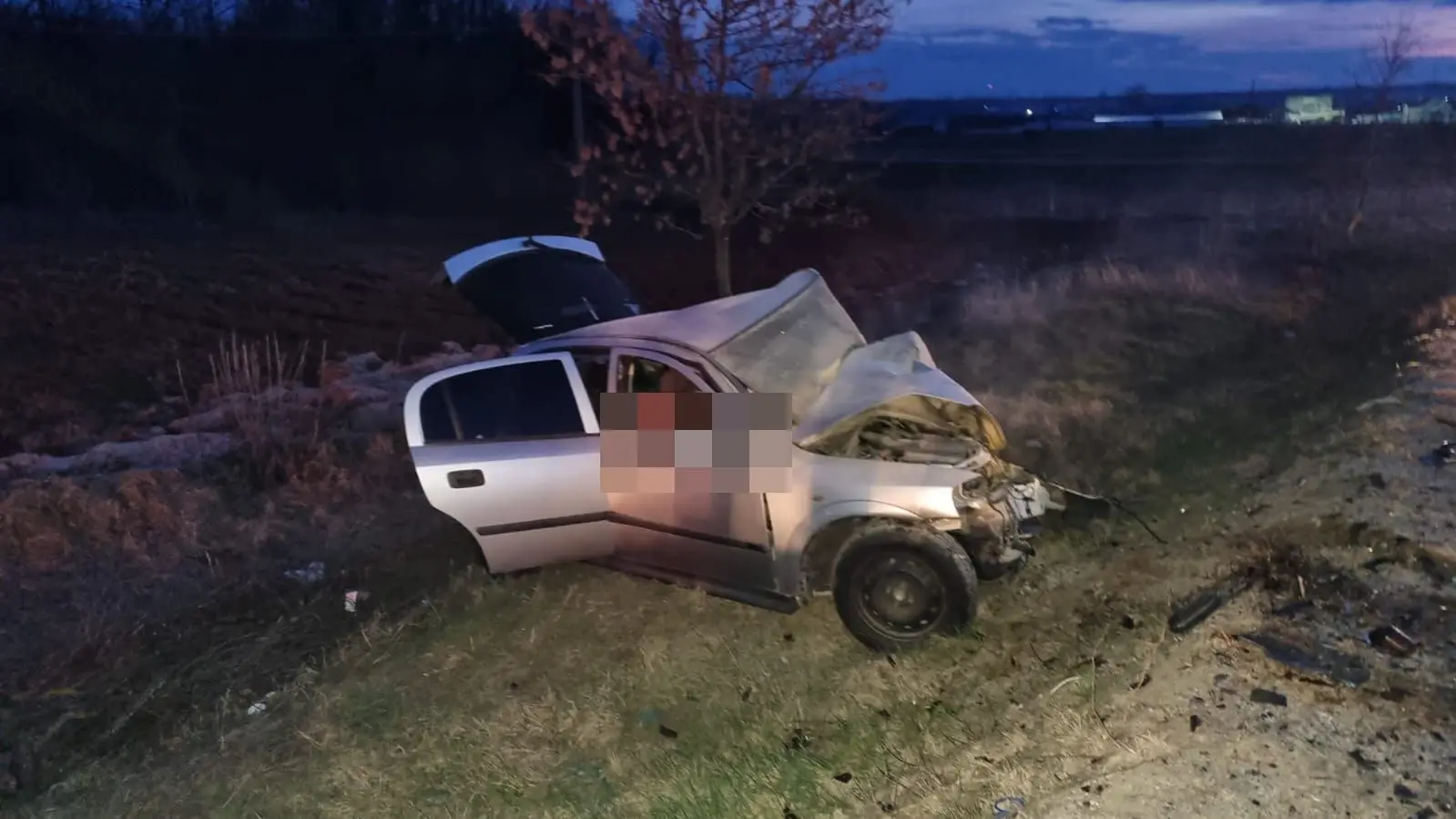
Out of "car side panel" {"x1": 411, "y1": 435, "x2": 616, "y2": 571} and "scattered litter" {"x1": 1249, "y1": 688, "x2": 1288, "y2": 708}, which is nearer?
"scattered litter" {"x1": 1249, "y1": 688, "x2": 1288, "y2": 708}

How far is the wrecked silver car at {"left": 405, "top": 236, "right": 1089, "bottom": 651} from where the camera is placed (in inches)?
209

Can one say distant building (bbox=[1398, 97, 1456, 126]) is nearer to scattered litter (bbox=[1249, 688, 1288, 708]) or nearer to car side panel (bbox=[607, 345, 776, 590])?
scattered litter (bbox=[1249, 688, 1288, 708])

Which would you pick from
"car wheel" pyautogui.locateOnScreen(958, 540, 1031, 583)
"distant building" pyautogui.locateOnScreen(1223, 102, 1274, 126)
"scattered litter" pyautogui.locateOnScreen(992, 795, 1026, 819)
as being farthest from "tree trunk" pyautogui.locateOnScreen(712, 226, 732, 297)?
"distant building" pyautogui.locateOnScreen(1223, 102, 1274, 126)

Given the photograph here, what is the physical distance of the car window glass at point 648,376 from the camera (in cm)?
571

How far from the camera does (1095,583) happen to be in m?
5.98

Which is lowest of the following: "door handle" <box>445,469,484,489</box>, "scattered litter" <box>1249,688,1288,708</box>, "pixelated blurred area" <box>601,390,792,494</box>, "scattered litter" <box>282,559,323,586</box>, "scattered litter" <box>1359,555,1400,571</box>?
"scattered litter" <box>282,559,323,586</box>

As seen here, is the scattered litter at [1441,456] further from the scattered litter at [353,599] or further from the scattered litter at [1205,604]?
the scattered litter at [353,599]

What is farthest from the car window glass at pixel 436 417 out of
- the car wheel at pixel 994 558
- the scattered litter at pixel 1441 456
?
the scattered litter at pixel 1441 456

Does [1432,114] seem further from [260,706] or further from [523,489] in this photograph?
[260,706]

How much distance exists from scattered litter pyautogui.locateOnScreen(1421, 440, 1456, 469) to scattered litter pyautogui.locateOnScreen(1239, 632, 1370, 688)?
3.17 meters

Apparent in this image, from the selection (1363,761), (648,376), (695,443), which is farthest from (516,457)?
(1363,761)

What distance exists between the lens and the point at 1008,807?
4.08 meters

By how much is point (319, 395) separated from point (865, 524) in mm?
6578

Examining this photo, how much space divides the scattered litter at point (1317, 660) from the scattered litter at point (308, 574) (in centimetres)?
501
